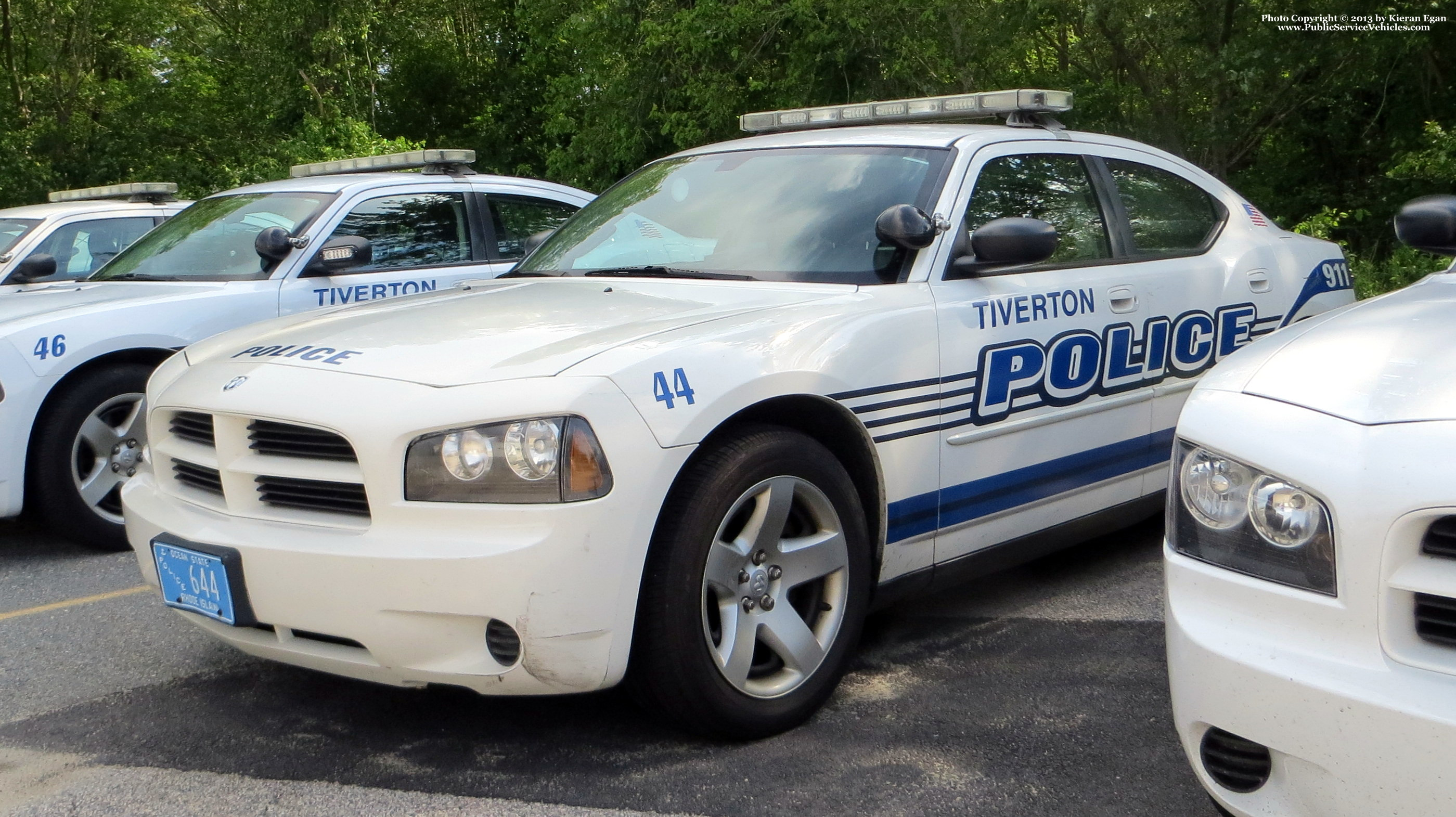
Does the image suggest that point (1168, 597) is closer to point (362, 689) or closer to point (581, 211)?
point (362, 689)

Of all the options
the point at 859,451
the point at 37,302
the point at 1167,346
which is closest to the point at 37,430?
the point at 37,302

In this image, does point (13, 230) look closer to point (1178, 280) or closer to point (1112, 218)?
point (1112, 218)

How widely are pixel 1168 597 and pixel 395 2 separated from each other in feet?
80.0

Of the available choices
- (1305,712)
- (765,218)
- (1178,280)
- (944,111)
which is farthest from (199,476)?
(1178,280)

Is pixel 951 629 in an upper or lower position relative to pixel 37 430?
lower

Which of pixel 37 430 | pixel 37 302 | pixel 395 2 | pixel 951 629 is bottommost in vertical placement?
pixel 951 629

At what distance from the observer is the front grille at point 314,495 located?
2941mm

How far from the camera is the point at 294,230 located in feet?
21.0

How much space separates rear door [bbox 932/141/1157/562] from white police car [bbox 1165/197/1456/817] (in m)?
1.29

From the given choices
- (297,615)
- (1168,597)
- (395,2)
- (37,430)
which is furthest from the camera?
(395,2)

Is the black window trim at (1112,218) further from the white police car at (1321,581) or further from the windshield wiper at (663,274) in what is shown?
the white police car at (1321,581)

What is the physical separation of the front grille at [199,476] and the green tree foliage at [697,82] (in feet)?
36.6

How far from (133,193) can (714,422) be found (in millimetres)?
7829

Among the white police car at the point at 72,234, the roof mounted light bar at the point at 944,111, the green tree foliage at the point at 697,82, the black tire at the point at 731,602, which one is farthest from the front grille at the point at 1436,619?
the green tree foliage at the point at 697,82
